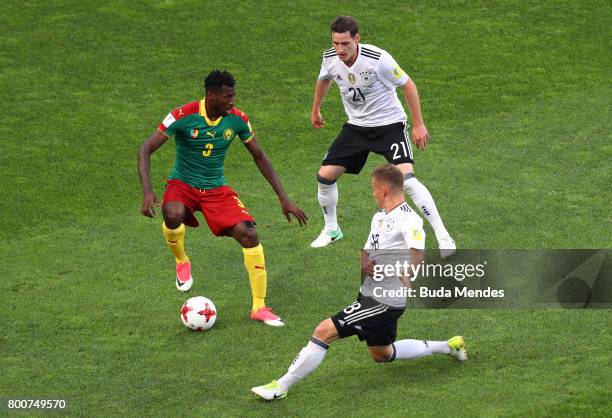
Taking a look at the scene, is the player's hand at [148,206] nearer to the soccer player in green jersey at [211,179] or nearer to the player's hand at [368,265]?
the soccer player in green jersey at [211,179]

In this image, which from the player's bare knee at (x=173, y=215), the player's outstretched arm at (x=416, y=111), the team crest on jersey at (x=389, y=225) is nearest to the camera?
the team crest on jersey at (x=389, y=225)

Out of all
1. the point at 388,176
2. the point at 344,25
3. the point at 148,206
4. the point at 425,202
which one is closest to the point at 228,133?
the point at 148,206

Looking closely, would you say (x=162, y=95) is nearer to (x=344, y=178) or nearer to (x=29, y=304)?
(x=344, y=178)

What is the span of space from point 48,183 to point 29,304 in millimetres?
3246

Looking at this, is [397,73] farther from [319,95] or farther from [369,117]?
[319,95]

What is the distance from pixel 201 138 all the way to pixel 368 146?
1928 millimetres

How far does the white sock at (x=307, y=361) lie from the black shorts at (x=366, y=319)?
20 cm

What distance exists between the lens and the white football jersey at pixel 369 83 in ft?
39.1

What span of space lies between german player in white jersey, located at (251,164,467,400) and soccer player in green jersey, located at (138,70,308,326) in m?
1.57

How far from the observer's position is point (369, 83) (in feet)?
39.4

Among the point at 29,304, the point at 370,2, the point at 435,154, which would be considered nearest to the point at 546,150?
the point at 435,154

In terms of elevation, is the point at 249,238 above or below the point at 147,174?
below

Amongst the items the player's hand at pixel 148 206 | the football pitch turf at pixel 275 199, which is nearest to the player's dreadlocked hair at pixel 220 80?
the player's hand at pixel 148 206

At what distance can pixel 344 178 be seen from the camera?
14438 mm
